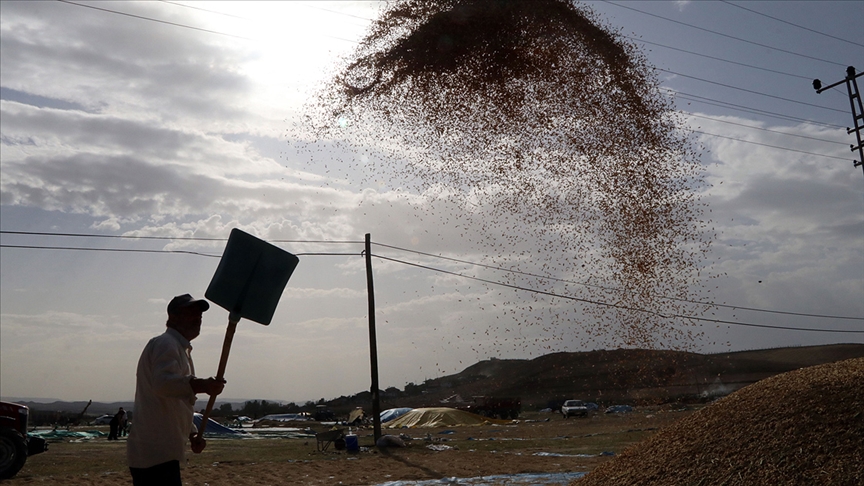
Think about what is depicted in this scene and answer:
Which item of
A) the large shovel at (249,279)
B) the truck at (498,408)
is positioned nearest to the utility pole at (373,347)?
the large shovel at (249,279)

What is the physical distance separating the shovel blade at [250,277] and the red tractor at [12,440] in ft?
35.7

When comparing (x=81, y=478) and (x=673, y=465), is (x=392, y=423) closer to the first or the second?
(x=81, y=478)

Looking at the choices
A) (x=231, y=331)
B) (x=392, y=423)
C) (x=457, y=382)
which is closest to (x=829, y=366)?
(x=231, y=331)

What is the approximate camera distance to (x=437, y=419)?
40812mm

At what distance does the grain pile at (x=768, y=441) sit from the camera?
22.4 feet

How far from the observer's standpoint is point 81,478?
43.2 ft

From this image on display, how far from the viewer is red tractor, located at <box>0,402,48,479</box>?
13.2 metres

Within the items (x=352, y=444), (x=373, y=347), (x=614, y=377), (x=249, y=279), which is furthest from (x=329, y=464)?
(x=614, y=377)

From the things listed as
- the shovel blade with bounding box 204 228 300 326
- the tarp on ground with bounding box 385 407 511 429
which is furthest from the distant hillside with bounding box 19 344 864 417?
the shovel blade with bounding box 204 228 300 326

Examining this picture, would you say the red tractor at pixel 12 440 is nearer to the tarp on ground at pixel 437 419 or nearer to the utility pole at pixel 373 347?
the utility pole at pixel 373 347

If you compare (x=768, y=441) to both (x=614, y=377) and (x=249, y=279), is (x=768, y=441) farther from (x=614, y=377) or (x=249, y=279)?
(x=614, y=377)

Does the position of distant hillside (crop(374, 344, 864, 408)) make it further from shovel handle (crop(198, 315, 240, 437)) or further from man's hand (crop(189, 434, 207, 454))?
man's hand (crop(189, 434, 207, 454))

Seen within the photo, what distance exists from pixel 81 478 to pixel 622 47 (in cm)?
1338

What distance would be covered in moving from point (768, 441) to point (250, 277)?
586cm
